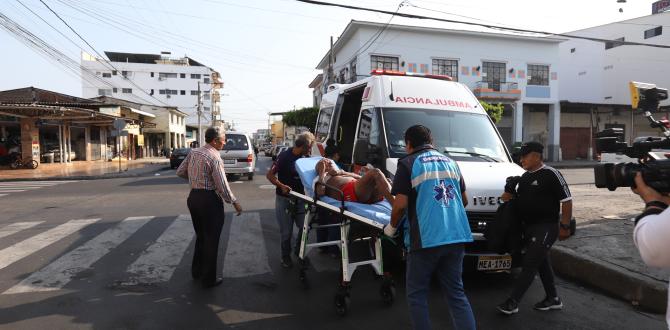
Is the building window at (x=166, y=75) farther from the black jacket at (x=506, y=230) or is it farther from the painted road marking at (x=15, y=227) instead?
the black jacket at (x=506, y=230)

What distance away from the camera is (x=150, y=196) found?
40.1 ft

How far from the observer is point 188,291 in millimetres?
4605

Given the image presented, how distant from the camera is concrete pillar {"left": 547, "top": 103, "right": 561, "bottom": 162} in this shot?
3178cm

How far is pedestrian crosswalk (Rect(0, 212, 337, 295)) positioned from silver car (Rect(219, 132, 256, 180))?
7.51 metres

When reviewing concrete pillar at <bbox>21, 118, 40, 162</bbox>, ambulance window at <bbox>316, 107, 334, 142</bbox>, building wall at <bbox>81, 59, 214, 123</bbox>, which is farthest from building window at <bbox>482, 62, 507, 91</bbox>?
building wall at <bbox>81, 59, 214, 123</bbox>

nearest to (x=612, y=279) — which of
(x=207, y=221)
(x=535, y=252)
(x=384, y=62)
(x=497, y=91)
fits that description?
(x=535, y=252)

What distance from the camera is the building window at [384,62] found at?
95.6 feet

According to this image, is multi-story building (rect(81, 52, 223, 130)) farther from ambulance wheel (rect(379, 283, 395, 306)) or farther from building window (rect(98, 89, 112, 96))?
ambulance wheel (rect(379, 283, 395, 306))

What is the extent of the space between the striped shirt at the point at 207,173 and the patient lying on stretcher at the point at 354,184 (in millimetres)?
1075

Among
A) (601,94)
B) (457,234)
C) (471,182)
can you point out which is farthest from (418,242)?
(601,94)

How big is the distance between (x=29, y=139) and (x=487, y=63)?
98.6 feet

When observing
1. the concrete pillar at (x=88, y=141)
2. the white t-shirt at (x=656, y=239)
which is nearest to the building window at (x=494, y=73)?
the concrete pillar at (x=88, y=141)

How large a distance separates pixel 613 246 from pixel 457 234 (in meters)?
4.04

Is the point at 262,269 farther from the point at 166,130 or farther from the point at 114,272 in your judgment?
the point at 166,130
